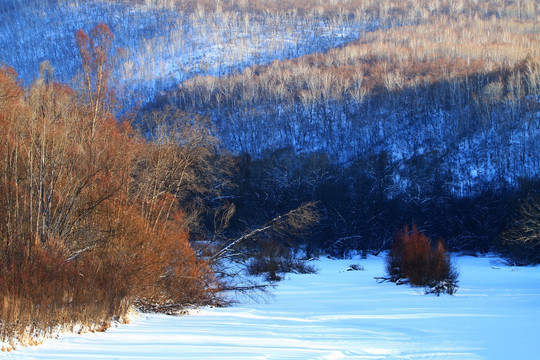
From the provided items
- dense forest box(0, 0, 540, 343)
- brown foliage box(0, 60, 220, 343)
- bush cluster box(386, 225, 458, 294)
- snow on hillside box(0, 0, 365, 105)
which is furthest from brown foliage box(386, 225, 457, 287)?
snow on hillside box(0, 0, 365, 105)

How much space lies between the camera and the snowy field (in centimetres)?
717

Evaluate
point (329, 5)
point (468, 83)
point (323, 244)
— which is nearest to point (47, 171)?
point (323, 244)

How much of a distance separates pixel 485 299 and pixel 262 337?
1130 centimetres

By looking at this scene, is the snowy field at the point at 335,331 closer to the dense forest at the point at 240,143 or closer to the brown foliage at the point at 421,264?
the dense forest at the point at 240,143

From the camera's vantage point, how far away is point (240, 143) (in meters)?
71.1

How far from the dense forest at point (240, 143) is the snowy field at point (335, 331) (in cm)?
103

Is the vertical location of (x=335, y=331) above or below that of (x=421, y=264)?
above

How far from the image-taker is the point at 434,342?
879cm

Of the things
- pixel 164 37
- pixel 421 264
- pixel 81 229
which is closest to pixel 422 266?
pixel 421 264

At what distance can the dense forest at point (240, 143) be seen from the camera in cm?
1051

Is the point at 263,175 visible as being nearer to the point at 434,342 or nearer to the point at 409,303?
the point at 409,303

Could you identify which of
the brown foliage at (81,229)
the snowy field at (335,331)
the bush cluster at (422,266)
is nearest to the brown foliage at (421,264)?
the bush cluster at (422,266)

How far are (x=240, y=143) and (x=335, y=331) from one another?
2444 inches

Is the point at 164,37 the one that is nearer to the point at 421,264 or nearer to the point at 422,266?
the point at 421,264
